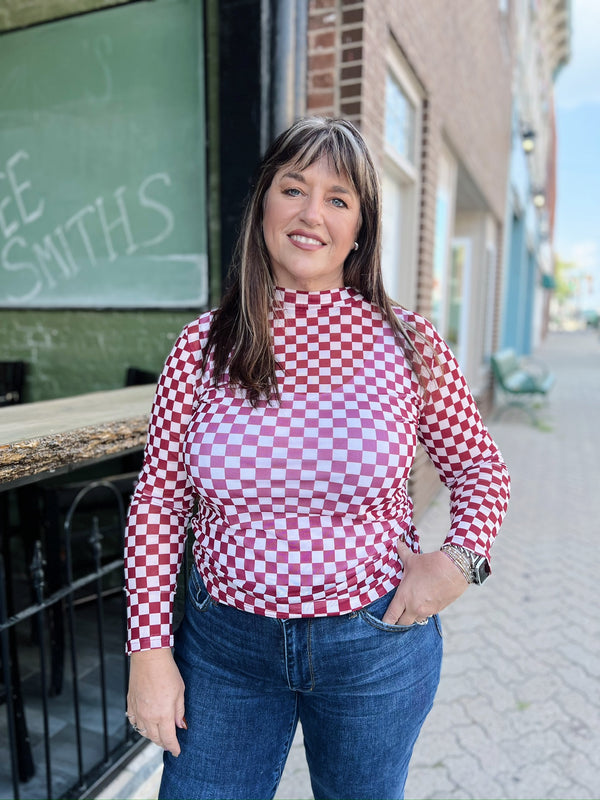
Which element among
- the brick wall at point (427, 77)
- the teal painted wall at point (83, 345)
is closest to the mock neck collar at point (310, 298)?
the brick wall at point (427, 77)

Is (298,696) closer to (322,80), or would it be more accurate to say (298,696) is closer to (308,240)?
(308,240)

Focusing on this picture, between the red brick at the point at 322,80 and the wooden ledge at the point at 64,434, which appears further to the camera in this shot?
the red brick at the point at 322,80

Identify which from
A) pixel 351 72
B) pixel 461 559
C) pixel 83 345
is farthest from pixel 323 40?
pixel 461 559

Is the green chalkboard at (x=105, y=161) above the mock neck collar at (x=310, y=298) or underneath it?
above

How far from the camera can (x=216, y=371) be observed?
1.23 metres

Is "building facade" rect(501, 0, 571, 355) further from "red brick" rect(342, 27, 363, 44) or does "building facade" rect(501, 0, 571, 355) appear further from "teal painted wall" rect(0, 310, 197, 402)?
"teal painted wall" rect(0, 310, 197, 402)

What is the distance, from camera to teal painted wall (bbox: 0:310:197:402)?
3.57m

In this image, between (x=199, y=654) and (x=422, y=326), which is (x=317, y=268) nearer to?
(x=422, y=326)

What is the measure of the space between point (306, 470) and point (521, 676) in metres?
2.40

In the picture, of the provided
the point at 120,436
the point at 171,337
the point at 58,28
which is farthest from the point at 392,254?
the point at 120,436

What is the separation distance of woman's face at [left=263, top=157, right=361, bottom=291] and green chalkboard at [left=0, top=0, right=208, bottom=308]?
2.12m

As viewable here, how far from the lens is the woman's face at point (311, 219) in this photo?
1.24 meters

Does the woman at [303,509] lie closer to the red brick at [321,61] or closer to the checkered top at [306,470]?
the checkered top at [306,470]

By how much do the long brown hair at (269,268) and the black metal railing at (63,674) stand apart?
104cm
